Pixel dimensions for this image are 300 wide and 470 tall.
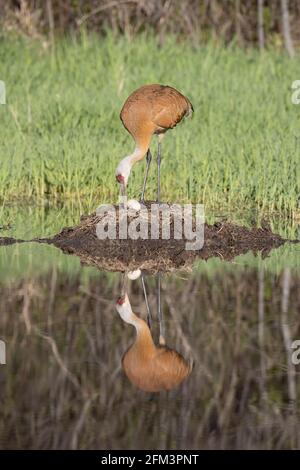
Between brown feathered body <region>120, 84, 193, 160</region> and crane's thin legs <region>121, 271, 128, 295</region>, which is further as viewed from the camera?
brown feathered body <region>120, 84, 193, 160</region>

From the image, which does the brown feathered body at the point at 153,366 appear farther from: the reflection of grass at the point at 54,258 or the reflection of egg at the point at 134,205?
the reflection of egg at the point at 134,205

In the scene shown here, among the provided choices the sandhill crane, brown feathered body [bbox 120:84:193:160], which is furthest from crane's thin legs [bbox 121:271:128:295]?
brown feathered body [bbox 120:84:193:160]

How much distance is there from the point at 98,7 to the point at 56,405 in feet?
41.0

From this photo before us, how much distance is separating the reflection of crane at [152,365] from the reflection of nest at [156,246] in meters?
1.81

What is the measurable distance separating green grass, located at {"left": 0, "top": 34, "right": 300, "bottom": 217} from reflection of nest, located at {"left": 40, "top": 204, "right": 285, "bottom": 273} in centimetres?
114

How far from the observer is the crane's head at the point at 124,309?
6793 mm

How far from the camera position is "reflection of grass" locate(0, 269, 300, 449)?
16.1 feet

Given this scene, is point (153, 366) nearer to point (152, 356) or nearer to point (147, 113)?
point (152, 356)

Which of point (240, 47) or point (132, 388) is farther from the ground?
point (240, 47)

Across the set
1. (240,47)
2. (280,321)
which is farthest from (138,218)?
(240,47)

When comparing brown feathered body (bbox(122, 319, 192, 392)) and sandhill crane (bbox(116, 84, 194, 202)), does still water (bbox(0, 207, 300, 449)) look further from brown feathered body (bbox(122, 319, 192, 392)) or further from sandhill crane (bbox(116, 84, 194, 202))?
sandhill crane (bbox(116, 84, 194, 202))

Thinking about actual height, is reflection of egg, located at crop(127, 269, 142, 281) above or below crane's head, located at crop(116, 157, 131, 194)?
below
